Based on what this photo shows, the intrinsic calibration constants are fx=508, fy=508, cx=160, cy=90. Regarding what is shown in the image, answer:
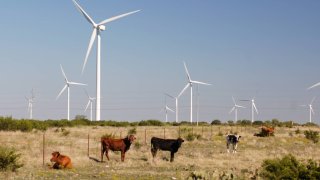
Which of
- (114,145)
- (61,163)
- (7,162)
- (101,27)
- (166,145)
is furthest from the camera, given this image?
(101,27)

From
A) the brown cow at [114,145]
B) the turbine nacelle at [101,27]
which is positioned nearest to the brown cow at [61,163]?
the brown cow at [114,145]

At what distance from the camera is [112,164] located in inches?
918

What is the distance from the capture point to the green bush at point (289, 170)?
49.6ft

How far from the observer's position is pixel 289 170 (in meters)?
15.4

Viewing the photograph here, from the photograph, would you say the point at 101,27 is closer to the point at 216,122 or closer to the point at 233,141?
the point at 233,141

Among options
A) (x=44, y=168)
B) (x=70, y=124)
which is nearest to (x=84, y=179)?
(x=44, y=168)

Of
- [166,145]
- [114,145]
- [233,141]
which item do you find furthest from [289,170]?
[233,141]

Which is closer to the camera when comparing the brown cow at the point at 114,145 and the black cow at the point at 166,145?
the brown cow at the point at 114,145

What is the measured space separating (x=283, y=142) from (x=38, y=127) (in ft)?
78.6

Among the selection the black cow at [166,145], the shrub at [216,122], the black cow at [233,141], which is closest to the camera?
the black cow at [166,145]

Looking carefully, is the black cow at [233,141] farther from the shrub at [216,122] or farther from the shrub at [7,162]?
the shrub at [216,122]

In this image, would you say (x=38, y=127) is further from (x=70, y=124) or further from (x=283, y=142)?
(x=283, y=142)

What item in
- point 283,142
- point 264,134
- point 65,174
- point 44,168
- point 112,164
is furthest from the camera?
point 264,134

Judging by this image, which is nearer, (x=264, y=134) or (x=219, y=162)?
(x=219, y=162)
